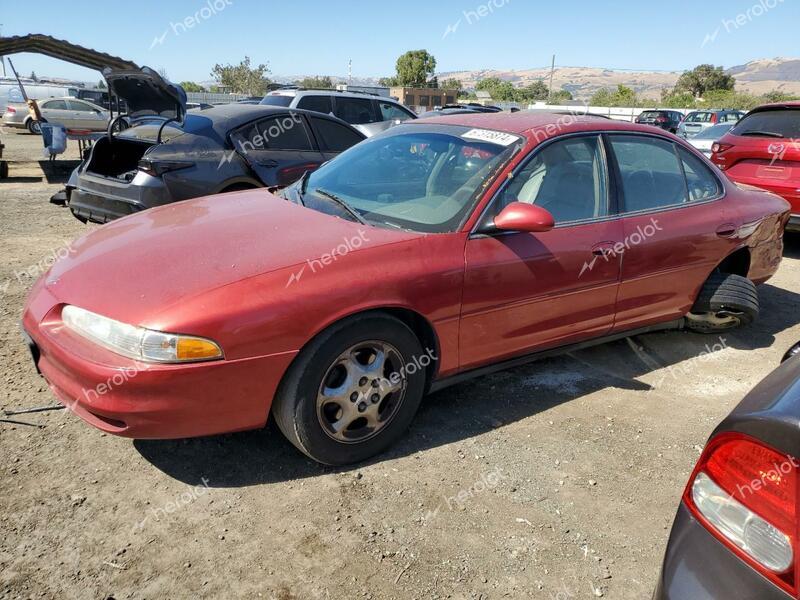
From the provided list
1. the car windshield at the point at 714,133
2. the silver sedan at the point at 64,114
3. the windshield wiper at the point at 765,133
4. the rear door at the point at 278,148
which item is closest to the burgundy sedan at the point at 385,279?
the rear door at the point at 278,148

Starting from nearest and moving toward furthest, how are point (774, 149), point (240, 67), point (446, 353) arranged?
point (446, 353) → point (774, 149) → point (240, 67)

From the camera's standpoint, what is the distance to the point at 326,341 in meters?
2.50

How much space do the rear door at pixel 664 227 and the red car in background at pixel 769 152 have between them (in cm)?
320

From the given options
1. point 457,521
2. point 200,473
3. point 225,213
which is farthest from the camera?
point 225,213

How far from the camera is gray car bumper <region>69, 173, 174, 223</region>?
5145mm

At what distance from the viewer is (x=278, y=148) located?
20.5ft

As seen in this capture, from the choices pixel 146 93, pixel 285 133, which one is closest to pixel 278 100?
pixel 146 93

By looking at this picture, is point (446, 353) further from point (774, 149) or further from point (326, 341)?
point (774, 149)

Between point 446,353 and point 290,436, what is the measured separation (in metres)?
0.87

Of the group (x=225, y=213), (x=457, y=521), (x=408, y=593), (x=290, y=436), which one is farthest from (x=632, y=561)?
(x=225, y=213)

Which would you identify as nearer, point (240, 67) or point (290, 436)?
point (290, 436)

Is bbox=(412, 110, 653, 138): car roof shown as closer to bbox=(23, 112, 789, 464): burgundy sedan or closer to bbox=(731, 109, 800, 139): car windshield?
bbox=(23, 112, 789, 464): burgundy sedan

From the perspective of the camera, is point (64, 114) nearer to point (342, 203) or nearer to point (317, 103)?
point (317, 103)

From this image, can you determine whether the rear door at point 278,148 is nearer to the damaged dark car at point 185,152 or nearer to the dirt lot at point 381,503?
the damaged dark car at point 185,152
